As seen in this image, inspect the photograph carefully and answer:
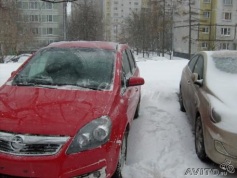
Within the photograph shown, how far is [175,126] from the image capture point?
614 centimetres

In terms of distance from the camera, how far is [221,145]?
4199 mm

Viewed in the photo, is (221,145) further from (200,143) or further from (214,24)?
(214,24)

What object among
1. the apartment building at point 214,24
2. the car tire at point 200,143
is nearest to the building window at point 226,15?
the apartment building at point 214,24

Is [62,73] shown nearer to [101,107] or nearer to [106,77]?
[106,77]

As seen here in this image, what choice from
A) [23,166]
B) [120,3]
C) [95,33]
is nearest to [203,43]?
[95,33]

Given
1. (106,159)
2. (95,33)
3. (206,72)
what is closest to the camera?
(106,159)

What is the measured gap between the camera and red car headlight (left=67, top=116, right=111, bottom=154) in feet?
11.0

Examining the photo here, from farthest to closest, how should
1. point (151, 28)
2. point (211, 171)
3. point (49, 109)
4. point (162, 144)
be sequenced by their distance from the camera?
point (151, 28) < point (162, 144) < point (211, 171) < point (49, 109)

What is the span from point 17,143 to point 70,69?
5.67 ft

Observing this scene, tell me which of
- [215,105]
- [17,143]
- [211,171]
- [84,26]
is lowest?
[211,171]

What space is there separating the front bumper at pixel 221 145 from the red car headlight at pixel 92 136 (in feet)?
4.73

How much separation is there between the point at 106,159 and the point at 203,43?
50311 mm

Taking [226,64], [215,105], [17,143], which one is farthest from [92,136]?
[226,64]

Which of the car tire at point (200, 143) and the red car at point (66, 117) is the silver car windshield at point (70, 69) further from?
the car tire at point (200, 143)
